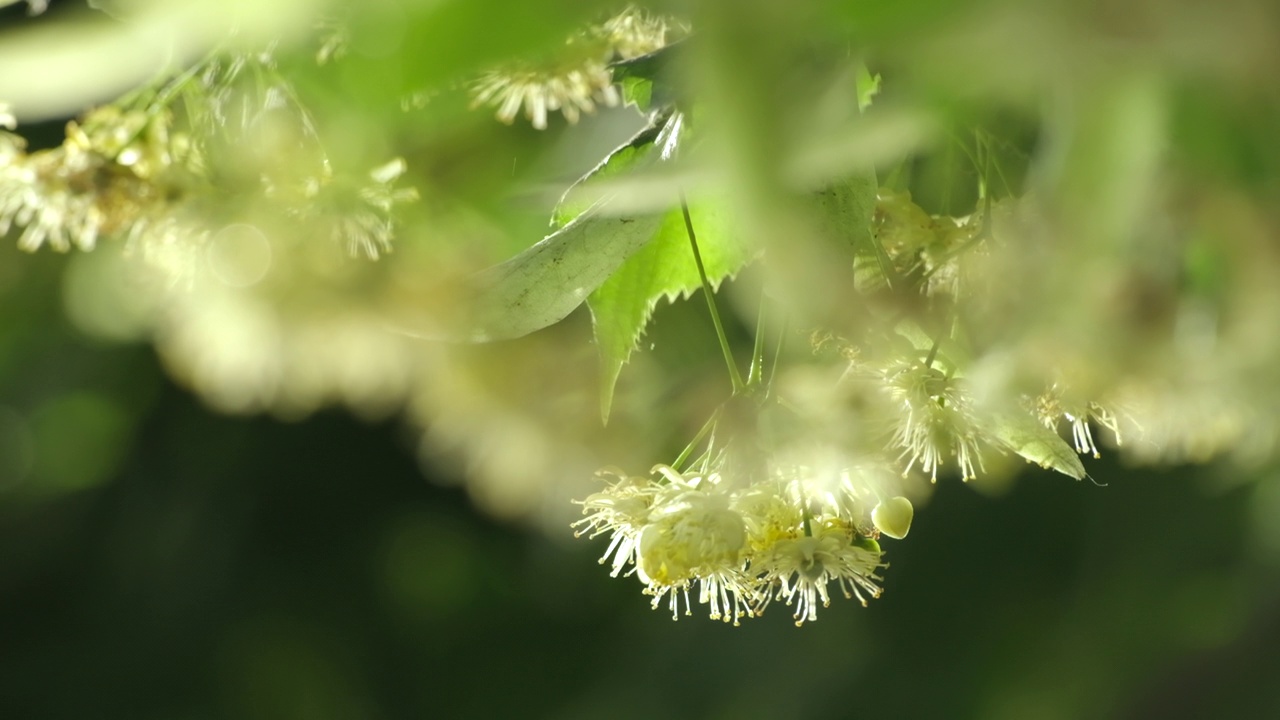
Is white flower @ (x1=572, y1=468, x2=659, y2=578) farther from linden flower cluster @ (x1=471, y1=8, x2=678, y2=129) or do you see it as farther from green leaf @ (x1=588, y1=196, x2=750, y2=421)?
linden flower cluster @ (x1=471, y1=8, x2=678, y2=129)

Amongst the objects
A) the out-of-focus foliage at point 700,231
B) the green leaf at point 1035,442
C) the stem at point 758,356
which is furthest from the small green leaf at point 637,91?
the green leaf at point 1035,442

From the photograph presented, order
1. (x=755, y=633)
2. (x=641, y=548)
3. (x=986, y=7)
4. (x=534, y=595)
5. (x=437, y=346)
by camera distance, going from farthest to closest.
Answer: (x=534, y=595) → (x=755, y=633) → (x=641, y=548) → (x=437, y=346) → (x=986, y=7)

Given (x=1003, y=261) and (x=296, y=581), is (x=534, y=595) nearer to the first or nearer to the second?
(x=296, y=581)

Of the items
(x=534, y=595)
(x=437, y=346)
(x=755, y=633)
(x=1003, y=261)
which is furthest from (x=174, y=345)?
(x=534, y=595)

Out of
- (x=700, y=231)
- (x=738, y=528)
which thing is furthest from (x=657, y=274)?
(x=738, y=528)

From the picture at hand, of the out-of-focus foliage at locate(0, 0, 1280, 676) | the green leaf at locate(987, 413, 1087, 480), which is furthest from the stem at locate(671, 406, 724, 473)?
the green leaf at locate(987, 413, 1087, 480)

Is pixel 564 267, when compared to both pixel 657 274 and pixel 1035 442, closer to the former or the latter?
pixel 657 274

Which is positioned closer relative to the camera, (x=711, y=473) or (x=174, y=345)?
(x=174, y=345)
